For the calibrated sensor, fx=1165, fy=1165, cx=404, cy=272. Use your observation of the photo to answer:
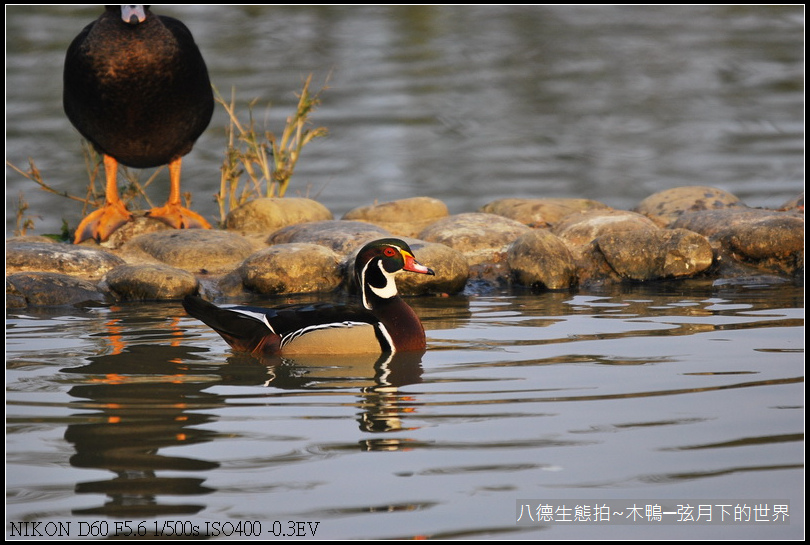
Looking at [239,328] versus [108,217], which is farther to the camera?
[108,217]

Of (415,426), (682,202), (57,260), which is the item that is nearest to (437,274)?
(57,260)

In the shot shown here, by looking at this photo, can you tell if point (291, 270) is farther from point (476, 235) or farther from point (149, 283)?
point (476, 235)

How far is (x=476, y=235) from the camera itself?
10.8 meters

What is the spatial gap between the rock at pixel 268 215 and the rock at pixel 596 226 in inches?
101

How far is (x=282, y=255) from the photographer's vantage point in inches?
390

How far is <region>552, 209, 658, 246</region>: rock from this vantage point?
35.5ft

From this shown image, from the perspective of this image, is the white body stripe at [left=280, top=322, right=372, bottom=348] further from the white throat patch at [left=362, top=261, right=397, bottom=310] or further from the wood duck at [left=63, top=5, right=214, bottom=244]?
the wood duck at [left=63, top=5, right=214, bottom=244]

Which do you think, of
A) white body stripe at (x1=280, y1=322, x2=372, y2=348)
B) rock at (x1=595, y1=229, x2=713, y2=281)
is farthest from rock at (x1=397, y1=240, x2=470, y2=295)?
white body stripe at (x1=280, y1=322, x2=372, y2=348)

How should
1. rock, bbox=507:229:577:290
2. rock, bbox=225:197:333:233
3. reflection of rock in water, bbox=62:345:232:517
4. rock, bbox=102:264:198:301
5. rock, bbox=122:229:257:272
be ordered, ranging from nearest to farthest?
reflection of rock in water, bbox=62:345:232:517
rock, bbox=102:264:198:301
rock, bbox=507:229:577:290
rock, bbox=122:229:257:272
rock, bbox=225:197:333:233

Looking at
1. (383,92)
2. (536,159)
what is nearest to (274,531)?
(536,159)

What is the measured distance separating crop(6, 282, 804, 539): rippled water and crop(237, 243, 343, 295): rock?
1.67m

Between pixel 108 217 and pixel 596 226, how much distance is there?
461cm

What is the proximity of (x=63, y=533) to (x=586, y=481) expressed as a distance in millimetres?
1899

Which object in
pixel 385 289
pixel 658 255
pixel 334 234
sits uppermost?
pixel 385 289
